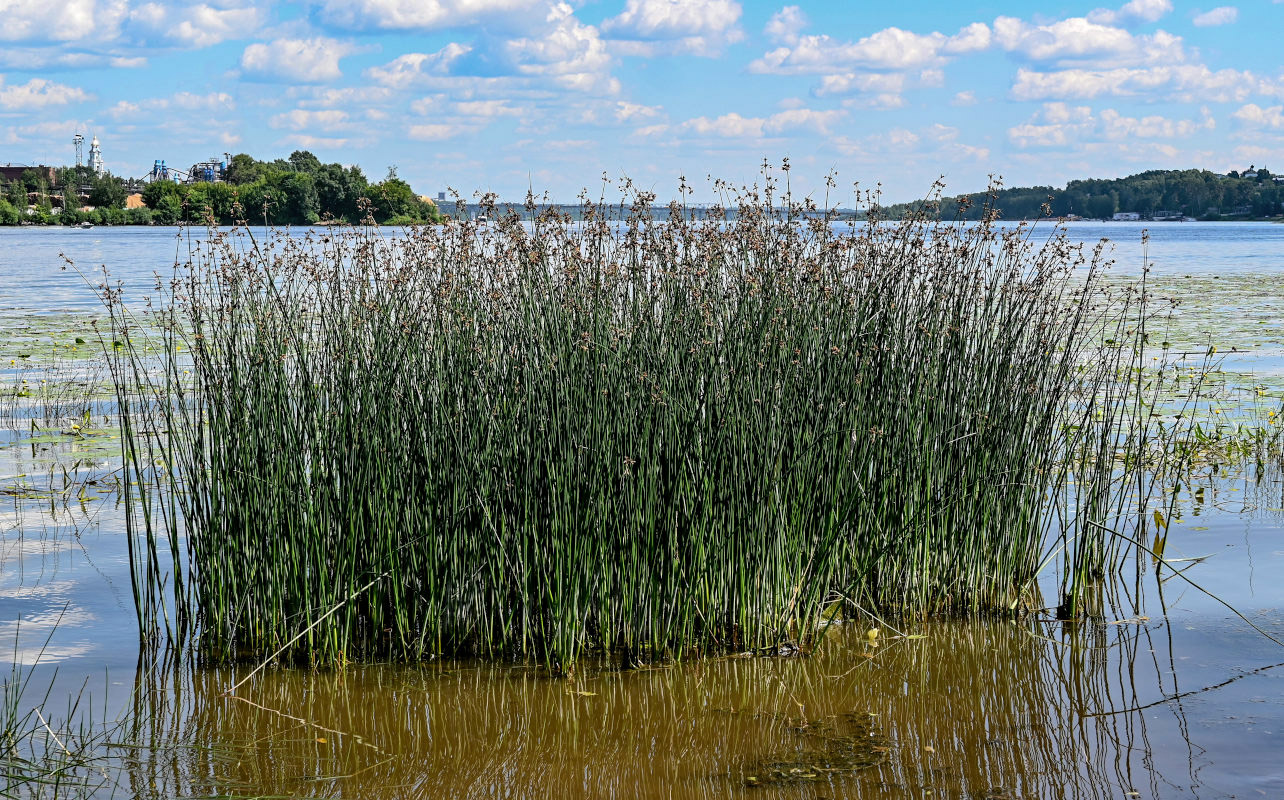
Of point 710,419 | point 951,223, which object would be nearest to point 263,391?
point 710,419

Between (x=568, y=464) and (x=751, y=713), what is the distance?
98 cm

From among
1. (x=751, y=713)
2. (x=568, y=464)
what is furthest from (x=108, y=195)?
(x=751, y=713)

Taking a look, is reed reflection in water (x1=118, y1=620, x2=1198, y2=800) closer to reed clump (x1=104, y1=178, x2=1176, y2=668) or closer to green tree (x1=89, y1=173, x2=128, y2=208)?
reed clump (x1=104, y1=178, x2=1176, y2=668)

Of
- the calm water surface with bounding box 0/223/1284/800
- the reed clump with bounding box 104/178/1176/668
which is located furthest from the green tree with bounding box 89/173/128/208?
the calm water surface with bounding box 0/223/1284/800

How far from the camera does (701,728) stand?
3326mm

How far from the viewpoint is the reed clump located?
12.1ft

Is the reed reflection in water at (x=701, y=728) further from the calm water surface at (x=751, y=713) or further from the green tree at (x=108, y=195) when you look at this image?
the green tree at (x=108, y=195)

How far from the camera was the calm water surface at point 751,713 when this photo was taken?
9.85ft

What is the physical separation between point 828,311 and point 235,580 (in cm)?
242

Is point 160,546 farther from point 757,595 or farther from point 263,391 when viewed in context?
point 757,595

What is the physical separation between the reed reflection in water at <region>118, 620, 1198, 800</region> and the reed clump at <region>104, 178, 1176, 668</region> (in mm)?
166

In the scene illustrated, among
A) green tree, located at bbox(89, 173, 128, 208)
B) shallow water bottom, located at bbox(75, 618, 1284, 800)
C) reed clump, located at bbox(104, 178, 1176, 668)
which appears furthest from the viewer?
green tree, located at bbox(89, 173, 128, 208)

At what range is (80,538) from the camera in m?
5.38

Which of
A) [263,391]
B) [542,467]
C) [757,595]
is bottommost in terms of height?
[757,595]
